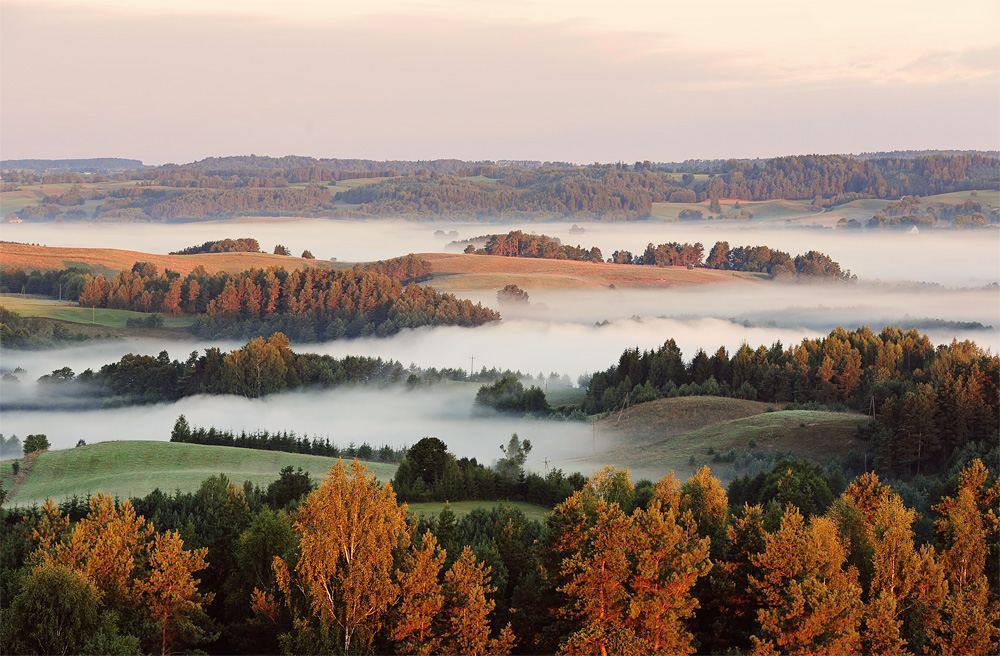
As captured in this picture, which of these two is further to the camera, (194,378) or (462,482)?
(194,378)

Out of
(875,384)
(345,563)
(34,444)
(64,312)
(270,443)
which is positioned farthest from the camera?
(64,312)

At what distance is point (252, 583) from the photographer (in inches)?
1523

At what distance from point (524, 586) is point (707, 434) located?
177ft

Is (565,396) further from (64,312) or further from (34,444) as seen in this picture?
(64,312)

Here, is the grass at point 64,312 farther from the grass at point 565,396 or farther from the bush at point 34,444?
the bush at point 34,444

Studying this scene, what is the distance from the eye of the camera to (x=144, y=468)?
74.9 metres

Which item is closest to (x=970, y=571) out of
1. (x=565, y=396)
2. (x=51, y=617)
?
(x=51, y=617)

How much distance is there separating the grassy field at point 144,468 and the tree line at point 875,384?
36.3 meters

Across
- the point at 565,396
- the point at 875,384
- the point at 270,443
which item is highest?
the point at 875,384

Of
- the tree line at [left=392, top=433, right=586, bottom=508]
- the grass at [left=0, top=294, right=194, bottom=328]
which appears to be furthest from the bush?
the grass at [left=0, top=294, right=194, bottom=328]

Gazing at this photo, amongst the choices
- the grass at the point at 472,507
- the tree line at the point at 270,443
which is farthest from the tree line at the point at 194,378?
the grass at the point at 472,507

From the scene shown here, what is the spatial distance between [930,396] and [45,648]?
65.1 meters

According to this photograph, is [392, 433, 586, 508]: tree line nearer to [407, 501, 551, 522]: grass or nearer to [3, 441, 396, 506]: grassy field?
[407, 501, 551, 522]: grass

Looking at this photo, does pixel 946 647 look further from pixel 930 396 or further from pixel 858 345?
pixel 858 345
